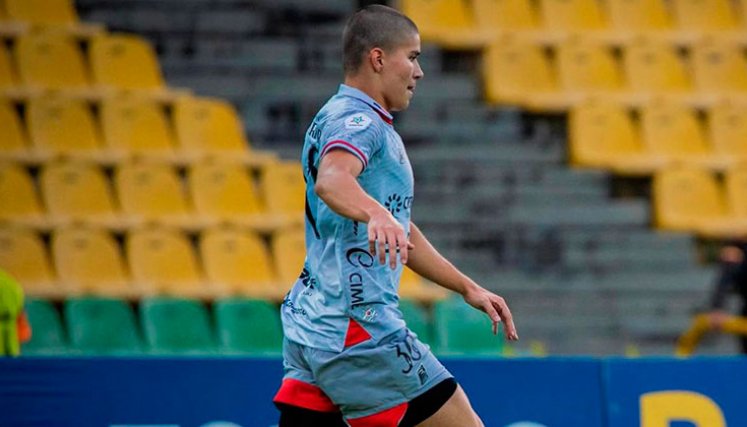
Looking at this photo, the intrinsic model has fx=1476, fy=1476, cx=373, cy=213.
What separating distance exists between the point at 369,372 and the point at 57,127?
299 inches

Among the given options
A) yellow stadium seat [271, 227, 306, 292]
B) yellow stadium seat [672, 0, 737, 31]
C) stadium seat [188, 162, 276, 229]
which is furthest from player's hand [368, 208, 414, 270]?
yellow stadium seat [672, 0, 737, 31]

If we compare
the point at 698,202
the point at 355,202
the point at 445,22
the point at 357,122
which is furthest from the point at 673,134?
the point at 355,202

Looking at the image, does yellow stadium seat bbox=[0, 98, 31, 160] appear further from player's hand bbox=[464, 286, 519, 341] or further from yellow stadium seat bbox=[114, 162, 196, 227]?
player's hand bbox=[464, 286, 519, 341]

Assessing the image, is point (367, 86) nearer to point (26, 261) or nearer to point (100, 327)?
point (100, 327)

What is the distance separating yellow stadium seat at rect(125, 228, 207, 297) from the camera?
10723 millimetres

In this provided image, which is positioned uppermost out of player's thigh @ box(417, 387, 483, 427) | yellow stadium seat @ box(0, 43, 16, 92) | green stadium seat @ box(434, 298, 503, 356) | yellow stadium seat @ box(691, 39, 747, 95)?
yellow stadium seat @ box(0, 43, 16, 92)

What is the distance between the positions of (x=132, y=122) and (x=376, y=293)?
7683 millimetres

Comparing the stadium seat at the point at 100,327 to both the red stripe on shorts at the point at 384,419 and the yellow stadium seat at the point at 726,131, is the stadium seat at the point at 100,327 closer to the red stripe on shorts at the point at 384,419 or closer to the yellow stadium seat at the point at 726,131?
the yellow stadium seat at the point at 726,131

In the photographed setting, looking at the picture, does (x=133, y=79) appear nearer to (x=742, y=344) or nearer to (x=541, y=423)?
(x=742, y=344)

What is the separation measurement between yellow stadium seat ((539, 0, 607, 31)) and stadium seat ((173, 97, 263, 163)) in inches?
130

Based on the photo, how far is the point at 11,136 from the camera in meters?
11.3

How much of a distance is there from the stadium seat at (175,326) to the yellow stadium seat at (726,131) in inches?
206

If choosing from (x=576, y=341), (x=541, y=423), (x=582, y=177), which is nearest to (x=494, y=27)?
(x=582, y=177)

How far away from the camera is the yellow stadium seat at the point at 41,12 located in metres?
12.2
